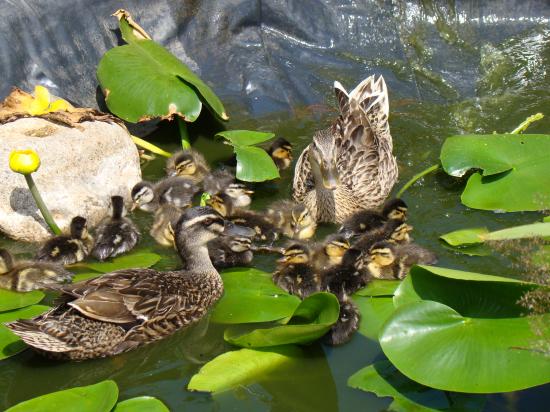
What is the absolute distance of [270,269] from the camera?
5496 millimetres

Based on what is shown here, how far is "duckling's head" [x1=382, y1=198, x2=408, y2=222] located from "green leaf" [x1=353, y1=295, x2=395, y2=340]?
927 millimetres

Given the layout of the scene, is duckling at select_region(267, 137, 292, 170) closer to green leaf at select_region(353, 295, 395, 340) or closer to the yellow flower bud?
green leaf at select_region(353, 295, 395, 340)

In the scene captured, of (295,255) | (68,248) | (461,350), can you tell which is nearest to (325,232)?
(295,255)

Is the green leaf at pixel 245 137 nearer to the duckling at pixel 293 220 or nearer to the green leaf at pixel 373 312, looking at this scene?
the duckling at pixel 293 220

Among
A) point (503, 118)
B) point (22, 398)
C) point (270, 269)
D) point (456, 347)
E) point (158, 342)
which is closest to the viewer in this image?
point (456, 347)

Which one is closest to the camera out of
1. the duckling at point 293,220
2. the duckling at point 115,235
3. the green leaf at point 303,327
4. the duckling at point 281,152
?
the green leaf at point 303,327

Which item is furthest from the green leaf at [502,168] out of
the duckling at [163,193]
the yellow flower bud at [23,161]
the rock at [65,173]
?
the yellow flower bud at [23,161]

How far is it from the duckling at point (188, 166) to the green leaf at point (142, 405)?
2.45 meters

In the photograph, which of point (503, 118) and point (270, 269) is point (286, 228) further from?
point (503, 118)

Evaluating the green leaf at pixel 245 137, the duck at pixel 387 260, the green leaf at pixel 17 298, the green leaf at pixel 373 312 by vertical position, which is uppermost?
the green leaf at pixel 245 137

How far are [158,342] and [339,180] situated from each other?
1880 millimetres

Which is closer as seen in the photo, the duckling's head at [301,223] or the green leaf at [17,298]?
the green leaf at [17,298]

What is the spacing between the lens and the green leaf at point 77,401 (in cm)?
401

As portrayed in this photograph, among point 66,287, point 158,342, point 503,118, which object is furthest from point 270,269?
point 503,118
